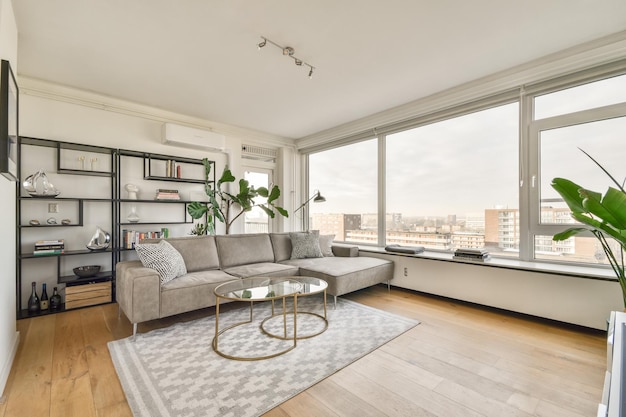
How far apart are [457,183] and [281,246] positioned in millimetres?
2500

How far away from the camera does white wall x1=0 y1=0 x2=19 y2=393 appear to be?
5.99 ft

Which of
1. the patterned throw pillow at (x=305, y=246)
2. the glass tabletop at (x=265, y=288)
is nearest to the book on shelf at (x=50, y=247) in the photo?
the glass tabletop at (x=265, y=288)

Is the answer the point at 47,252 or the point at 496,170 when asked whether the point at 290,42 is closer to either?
the point at 496,170

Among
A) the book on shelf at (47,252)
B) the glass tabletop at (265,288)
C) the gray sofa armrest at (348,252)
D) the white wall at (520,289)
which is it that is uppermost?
the book on shelf at (47,252)

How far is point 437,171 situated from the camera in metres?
3.89

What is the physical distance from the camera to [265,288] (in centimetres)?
257

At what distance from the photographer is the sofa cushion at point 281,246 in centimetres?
408

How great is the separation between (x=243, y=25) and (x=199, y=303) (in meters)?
2.48

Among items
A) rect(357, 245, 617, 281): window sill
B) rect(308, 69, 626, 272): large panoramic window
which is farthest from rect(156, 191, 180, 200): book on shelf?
rect(357, 245, 617, 281): window sill

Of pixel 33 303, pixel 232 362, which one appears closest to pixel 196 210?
pixel 33 303

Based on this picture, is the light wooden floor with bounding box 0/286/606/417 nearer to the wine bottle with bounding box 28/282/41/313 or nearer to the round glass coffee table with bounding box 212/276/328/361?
the wine bottle with bounding box 28/282/41/313

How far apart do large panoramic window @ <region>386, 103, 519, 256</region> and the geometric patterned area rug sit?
58.8 inches

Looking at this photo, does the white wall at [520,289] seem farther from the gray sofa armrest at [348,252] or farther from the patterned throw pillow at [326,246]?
the patterned throw pillow at [326,246]

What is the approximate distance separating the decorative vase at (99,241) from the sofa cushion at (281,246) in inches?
80.6
